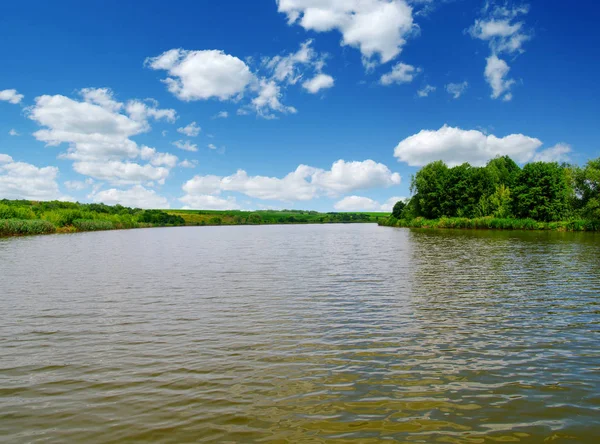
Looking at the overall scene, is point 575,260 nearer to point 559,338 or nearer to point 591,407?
point 559,338

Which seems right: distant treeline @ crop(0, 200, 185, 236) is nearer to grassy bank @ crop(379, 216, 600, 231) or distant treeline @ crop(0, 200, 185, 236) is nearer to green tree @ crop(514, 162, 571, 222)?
grassy bank @ crop(379, 216, 600, 231)

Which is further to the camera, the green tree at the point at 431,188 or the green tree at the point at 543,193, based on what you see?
the green tree at the point at 431,188

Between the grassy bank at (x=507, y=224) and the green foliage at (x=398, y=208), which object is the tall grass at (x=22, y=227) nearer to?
the grassy bank at (x=507, y=224)

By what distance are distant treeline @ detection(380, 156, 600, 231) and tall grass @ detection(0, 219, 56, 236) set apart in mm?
113454

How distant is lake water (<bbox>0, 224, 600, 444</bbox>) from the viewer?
6465 mm

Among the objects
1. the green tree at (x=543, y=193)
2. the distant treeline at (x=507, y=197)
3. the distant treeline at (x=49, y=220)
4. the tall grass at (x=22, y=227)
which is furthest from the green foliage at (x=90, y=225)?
the green tree at (x=543, y=193)

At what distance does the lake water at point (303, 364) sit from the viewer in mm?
6465

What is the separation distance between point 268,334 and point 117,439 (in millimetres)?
6129

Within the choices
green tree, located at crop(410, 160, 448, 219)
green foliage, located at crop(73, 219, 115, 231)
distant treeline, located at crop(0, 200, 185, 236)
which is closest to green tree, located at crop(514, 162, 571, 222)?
green tree, located at crop(410, 160, 448, 219)

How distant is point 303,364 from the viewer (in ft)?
30.7

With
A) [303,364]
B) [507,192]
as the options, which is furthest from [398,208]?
[303,364]

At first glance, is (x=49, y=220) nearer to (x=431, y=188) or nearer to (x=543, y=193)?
(x=431, y=188)

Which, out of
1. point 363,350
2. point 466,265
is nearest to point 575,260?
point 466,265

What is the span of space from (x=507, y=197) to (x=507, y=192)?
1710 millimetres
